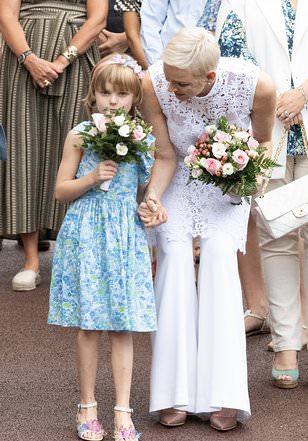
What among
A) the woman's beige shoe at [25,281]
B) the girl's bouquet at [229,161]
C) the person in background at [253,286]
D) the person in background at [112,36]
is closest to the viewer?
the girl's bouquet at [229,161]

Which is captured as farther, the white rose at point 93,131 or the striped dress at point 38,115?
the striped dress at point 38,115

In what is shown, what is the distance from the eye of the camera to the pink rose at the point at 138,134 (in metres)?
4.79

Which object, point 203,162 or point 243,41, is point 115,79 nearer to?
point 203,162

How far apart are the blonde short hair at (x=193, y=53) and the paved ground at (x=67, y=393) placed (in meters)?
1.59

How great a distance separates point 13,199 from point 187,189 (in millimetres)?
2708

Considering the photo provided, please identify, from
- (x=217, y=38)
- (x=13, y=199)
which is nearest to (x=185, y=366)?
(x=217, y=38)

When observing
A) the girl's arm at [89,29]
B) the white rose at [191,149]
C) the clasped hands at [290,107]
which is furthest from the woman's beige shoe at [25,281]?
the white rose at [191,149]

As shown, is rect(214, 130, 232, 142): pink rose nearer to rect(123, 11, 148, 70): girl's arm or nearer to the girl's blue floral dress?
the girl's blue floral dress

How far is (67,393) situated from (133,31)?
3.02m

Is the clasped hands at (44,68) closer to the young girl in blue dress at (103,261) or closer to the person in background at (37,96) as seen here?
the person in background at (37,96)

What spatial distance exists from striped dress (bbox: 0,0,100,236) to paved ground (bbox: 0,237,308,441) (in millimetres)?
880

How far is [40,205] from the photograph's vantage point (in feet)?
25.9

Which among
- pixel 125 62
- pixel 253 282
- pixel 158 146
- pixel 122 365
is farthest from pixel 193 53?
pixel 253 282

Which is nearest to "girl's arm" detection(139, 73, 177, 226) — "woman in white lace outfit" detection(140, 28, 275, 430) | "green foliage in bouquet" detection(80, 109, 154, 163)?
"woman in white lace outfit" detection(140, 28, 275, 430)
